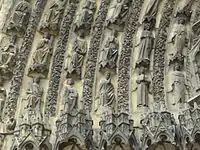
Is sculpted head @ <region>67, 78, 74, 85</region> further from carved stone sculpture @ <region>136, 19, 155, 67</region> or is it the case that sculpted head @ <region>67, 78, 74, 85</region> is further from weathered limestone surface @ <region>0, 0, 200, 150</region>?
carved stone sculpture @ <region>136, 19, 155, 67</region>

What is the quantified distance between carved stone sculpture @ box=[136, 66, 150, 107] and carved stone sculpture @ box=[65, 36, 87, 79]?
1060mm

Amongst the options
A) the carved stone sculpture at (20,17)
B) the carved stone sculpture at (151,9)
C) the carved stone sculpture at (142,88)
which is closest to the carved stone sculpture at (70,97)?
the carved stone sculpture at (142,88)

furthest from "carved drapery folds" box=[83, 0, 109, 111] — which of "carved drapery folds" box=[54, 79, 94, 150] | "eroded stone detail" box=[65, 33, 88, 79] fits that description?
"carved drapery folds" box=[54, 79, 94, 150]

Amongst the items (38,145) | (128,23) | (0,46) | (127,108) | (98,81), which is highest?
(128,23)

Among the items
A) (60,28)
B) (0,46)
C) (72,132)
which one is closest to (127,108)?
(72,132)

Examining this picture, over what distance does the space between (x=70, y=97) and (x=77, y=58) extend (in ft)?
2.74

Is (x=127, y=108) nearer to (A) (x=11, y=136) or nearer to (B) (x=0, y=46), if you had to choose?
(A) (x=11, y=136)

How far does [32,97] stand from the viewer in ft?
22.4

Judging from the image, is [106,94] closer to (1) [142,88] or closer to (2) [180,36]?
(1) [142,88]

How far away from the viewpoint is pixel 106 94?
6762 mm

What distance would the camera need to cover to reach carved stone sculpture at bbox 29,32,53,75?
7.18 metres

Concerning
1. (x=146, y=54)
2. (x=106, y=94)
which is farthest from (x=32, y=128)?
(x=146, y=54)

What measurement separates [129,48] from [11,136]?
8.35 feet

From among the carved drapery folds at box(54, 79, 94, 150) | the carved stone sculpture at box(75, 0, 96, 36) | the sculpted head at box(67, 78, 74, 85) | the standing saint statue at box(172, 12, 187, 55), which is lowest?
the carved drapery folds at box(54, 79, 94, 150)
